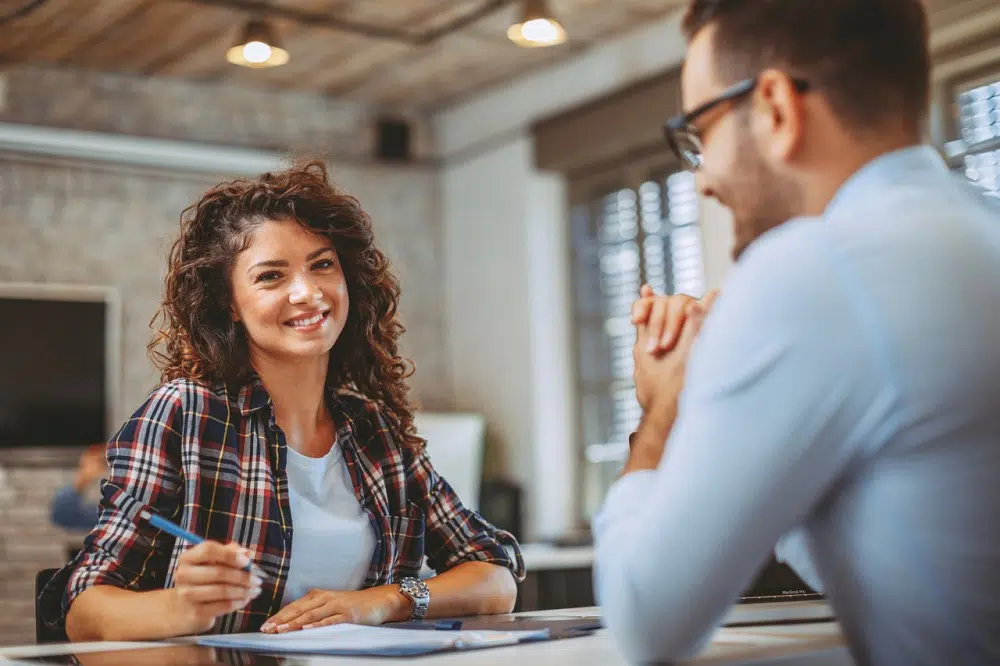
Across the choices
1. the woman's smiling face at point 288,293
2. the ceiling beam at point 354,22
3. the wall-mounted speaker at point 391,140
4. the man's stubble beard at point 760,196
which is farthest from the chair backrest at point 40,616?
the wall-mounted speaker at point 391,140

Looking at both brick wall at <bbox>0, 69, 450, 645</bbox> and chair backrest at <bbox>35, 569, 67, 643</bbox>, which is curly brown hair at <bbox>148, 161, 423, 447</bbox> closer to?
chair backrest at <bbox>35, 569, 67, 643</bbox>

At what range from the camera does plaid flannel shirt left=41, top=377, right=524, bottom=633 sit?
63.6 inches

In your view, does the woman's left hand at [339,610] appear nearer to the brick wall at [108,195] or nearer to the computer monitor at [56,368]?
the brick wall at [108,195]

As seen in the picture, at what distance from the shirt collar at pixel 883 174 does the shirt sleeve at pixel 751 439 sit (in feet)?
0.34

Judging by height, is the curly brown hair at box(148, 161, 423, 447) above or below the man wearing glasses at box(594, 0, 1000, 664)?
above

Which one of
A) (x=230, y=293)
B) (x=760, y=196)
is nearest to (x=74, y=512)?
(x=230, y=293)

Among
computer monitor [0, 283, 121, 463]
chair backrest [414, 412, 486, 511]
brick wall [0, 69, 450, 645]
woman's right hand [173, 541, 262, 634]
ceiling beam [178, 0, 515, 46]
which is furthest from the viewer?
computer monitor [0, 283, 121, 463]

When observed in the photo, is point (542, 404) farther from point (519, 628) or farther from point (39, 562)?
point (519, 628)

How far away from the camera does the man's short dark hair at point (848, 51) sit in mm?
943

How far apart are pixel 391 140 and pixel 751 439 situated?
5.76 metres

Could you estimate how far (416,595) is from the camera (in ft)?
5.46

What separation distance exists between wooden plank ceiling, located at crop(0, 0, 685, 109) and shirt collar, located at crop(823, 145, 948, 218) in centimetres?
410

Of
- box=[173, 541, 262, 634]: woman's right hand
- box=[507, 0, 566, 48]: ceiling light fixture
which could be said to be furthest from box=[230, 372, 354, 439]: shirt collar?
box=[507, 0, 566, 48]: ceiling light fixture

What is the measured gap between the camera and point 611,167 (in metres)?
5.59
